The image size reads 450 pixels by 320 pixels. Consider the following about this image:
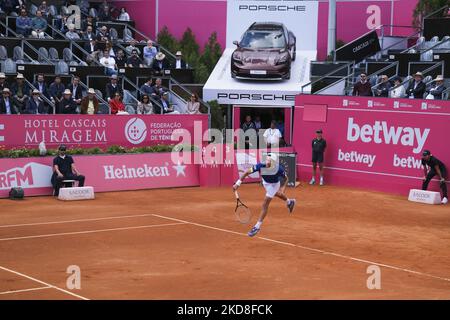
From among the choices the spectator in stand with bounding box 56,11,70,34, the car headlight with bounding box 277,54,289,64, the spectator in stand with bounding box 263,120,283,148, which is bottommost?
the spectator in stand with bounding box 263,120,283,148

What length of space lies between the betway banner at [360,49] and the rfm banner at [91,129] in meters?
10.1

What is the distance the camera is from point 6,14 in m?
39.9

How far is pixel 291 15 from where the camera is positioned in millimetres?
45188

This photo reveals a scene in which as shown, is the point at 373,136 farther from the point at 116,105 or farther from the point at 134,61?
the point at 134,61

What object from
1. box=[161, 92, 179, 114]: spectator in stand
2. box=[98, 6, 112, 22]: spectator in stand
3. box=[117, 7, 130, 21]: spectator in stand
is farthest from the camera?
box=[117, 7, 130, 21]: spectator in stand

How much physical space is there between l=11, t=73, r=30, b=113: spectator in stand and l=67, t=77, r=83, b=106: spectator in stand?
2.00 m

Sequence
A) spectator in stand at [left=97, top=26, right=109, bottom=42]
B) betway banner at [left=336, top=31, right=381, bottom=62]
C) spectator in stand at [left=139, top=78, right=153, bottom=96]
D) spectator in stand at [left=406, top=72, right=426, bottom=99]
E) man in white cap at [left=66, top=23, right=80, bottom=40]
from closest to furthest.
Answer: spectator in stand at [left=406, top=72, right=426, bottom=99], spectator in stand at [left=139, top=78, right=153, bottom=96], man in white cap at [left=66, top=23, right=80, bottom=40], spectator in stand at [left=97, top=26, right=109, bottom=42], betway banner at [left=336, top=31, right=381, bottom=62]

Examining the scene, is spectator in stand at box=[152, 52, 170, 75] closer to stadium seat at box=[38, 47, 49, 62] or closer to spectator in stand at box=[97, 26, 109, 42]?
spectator in stand at box=[97, 26, 109, 42]

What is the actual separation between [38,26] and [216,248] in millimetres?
22108

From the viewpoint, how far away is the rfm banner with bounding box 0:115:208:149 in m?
30.8

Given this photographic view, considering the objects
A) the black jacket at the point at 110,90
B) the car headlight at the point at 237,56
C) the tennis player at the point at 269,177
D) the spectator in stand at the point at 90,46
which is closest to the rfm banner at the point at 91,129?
Answer: the black jacket at the point at 110,90

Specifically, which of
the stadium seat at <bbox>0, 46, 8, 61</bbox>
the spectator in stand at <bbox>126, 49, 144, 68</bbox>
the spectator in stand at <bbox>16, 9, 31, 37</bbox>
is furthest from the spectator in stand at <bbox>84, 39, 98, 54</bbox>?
the stadium seat at <bbox>0, 46, 8, 61</bbox>

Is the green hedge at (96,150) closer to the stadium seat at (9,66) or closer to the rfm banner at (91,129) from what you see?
the rfm banner at (91,129)
